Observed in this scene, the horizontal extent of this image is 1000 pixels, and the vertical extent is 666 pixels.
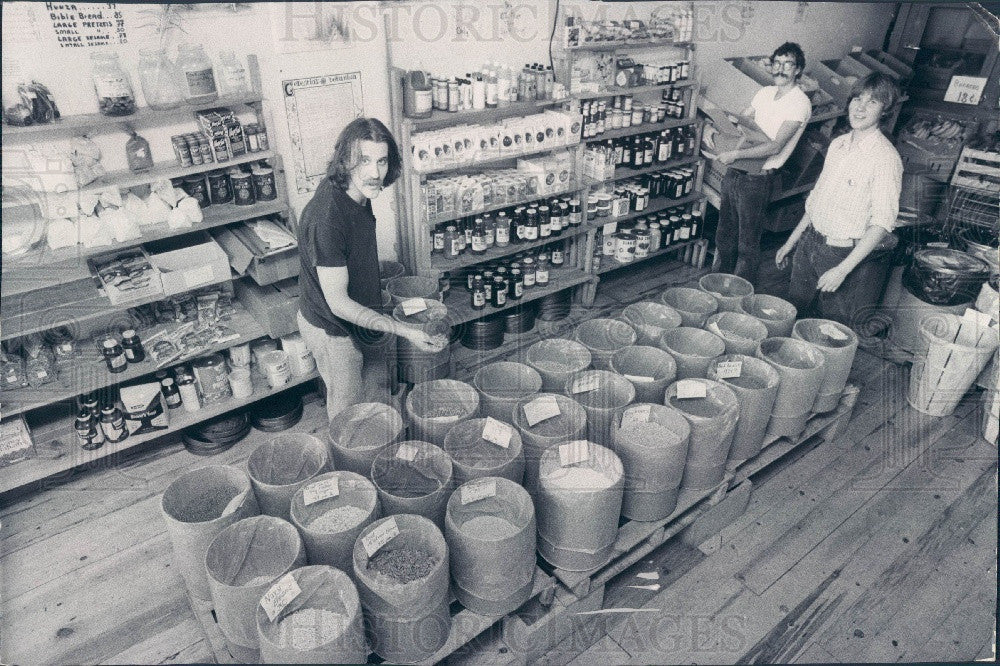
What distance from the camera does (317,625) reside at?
166cm

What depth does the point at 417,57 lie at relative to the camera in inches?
137

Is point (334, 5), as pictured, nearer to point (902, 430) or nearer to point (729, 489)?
point (729, 489)

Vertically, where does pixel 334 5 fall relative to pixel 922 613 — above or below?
above

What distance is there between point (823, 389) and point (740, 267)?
1.44m

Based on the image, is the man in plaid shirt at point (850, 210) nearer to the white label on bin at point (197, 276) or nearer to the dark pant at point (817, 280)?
the dark pant at point (817, 280)

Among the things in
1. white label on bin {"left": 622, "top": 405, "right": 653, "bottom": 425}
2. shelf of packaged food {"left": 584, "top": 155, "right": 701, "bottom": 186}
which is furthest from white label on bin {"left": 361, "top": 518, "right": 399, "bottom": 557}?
shelf of packaged food {"left": 584, "top": 155, "right": 701, "bottom": 186}

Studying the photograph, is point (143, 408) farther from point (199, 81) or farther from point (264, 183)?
point (199, 81)

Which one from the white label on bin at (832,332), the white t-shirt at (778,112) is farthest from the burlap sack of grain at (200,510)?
the white t-shirt at (778,112)

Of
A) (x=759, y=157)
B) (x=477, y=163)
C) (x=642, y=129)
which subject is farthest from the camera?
(x=642, y=129)

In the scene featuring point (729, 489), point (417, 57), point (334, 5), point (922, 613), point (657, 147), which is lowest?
point (922, 613)

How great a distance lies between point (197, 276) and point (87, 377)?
642mm

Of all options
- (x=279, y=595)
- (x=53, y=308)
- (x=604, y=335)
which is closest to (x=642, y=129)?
(x=604, y=335)

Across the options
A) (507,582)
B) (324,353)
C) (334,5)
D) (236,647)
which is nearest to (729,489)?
(507,582)

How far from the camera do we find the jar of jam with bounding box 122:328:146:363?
9.15 ft
